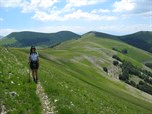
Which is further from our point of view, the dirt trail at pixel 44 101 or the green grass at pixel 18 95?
the dirt trail at pixel 44 101

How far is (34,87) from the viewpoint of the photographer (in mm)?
27812

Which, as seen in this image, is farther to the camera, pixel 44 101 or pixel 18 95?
pixel 44 101

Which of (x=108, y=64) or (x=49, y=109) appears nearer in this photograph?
(x=49, y=109)

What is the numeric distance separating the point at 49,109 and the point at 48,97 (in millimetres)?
3278

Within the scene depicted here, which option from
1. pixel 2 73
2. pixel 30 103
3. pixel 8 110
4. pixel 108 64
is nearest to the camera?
pixel 8 110

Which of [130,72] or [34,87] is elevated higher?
[34,87]

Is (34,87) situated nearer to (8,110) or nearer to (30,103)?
(30,103)

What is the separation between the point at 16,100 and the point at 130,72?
173939 millimetres

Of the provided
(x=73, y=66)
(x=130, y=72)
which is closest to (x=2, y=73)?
(x=73, y=66)

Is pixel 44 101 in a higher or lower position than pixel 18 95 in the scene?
lower

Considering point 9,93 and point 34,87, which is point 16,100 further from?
point 34,87

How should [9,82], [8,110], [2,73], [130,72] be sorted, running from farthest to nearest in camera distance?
[130,72]
[2,73]
[9,82]
[8,110]

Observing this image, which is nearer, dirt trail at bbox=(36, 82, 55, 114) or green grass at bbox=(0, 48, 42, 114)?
green grass at bbox=(0, 48, 42, 114)

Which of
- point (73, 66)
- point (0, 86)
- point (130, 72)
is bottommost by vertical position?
point (130, 72)
